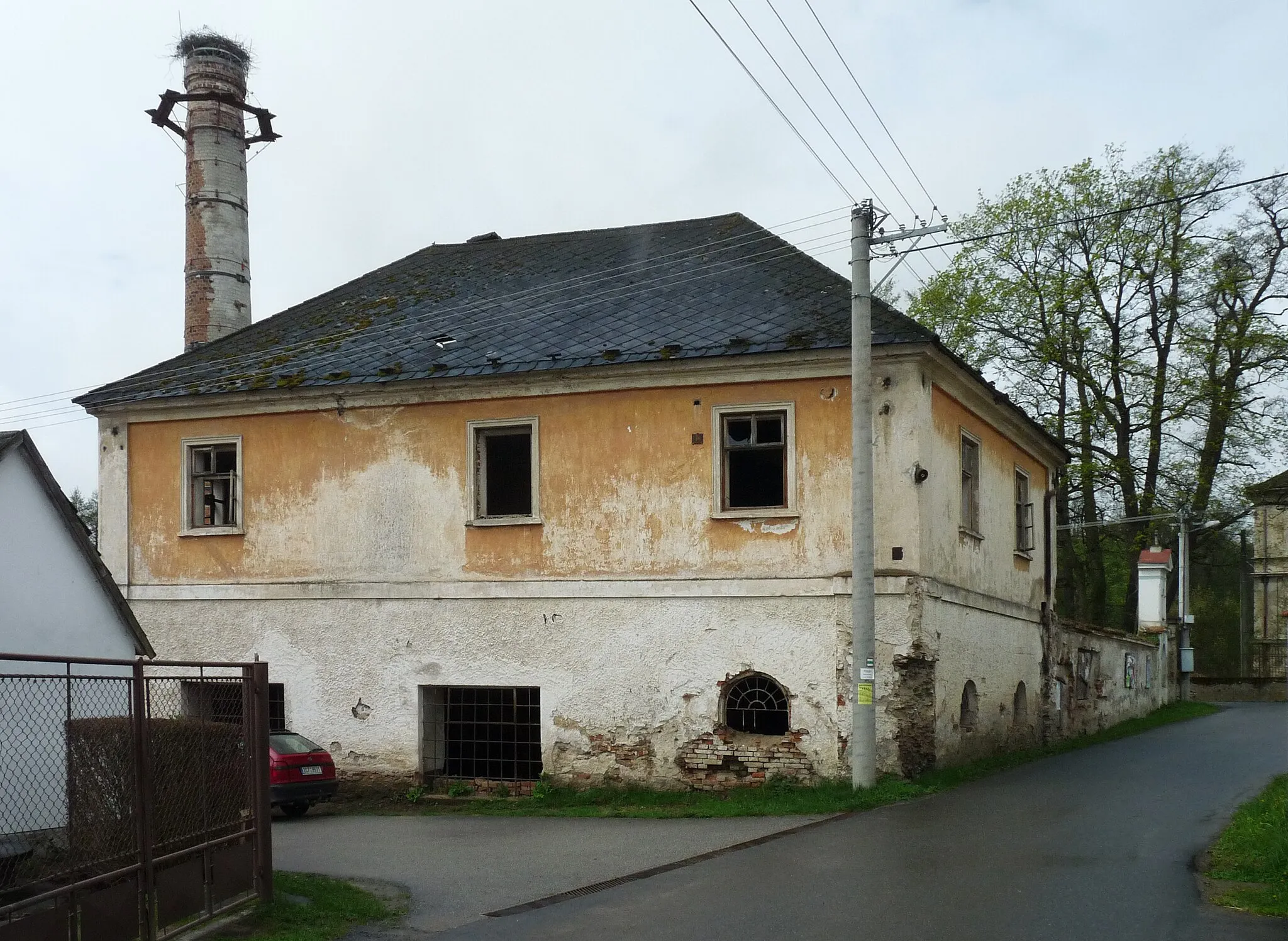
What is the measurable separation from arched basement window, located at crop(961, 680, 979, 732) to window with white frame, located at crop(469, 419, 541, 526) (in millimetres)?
6594

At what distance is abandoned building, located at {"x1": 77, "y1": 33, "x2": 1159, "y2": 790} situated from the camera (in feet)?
59.7

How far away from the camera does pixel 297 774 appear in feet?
59.8

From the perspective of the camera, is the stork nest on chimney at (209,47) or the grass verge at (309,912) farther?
the stork nest on chimney at (209,47)

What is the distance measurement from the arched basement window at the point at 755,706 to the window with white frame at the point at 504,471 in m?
3.72

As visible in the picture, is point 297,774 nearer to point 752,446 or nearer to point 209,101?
point 752,446

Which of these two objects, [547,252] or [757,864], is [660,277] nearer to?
[547,252]

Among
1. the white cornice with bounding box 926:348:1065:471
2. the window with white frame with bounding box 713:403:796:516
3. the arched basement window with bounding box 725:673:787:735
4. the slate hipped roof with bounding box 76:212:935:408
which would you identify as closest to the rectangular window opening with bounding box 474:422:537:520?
the slate hipped roof with bounding box 76:212:935:408

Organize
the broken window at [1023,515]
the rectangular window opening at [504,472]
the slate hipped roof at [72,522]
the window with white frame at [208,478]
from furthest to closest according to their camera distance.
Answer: the broken window at [1023,515], the window with white frame at [208,478], the rectangular window opening at [504,472], the slate hipped roof at [72,522]

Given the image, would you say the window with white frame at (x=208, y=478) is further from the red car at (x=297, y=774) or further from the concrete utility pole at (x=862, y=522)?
the concrete utility pole at (x=862, y=522)

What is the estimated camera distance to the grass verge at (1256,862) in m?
9.67

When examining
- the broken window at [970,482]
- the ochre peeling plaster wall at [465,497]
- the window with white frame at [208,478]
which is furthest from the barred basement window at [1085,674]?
the window with white frame at [208,478]

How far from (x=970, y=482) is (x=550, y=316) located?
22.4 feet

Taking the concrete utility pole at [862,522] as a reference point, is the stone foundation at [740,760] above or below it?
below

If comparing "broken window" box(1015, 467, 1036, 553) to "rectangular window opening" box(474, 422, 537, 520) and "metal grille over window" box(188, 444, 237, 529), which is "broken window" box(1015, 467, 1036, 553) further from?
"metal grille over window" box(188, 444, 237, 529)
